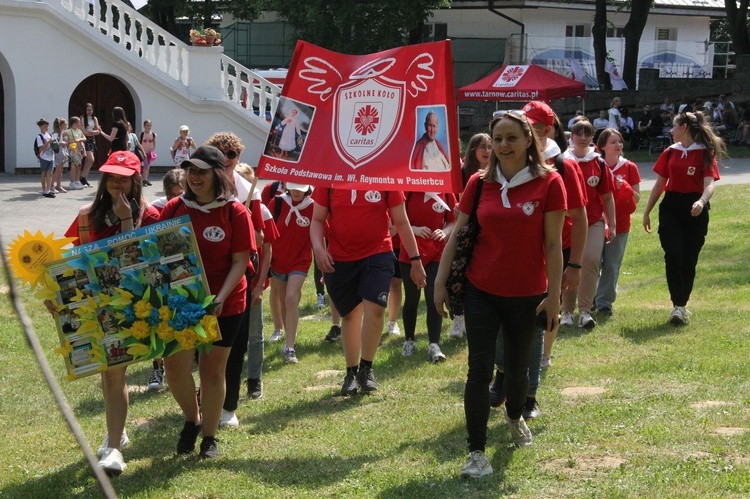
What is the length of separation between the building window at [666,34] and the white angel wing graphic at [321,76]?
Result: 45404 millimetres

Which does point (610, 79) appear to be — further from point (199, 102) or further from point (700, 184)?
point (700, 184)

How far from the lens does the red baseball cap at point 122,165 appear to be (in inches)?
228

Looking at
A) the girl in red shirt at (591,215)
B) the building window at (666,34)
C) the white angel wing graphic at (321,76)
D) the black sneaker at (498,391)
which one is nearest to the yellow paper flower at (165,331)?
the black sneaker at (498,391)

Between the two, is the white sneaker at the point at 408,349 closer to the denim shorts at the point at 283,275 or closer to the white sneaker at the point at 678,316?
the denim shorts at the point at 283,275

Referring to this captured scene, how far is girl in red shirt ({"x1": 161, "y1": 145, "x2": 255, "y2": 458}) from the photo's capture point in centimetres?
567

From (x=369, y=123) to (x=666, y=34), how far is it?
46.1 metres

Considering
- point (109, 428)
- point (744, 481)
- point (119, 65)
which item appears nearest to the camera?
point (744, 481)

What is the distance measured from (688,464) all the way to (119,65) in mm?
22833

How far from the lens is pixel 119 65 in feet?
85.5

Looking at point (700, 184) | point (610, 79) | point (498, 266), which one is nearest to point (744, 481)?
point (498, 266)

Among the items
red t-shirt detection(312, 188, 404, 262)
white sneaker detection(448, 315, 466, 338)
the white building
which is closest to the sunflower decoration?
red t-shirt detection(312, 188, 404, 262)

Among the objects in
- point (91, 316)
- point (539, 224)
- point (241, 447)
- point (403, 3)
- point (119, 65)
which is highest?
point (403, 3)

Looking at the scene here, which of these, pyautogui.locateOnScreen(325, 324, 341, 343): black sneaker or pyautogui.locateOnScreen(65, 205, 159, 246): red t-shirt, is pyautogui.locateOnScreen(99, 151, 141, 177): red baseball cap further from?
pyautogui.locateOnScreen(325, 324, 341, 343): black sneaker

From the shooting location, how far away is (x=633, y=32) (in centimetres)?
3762
